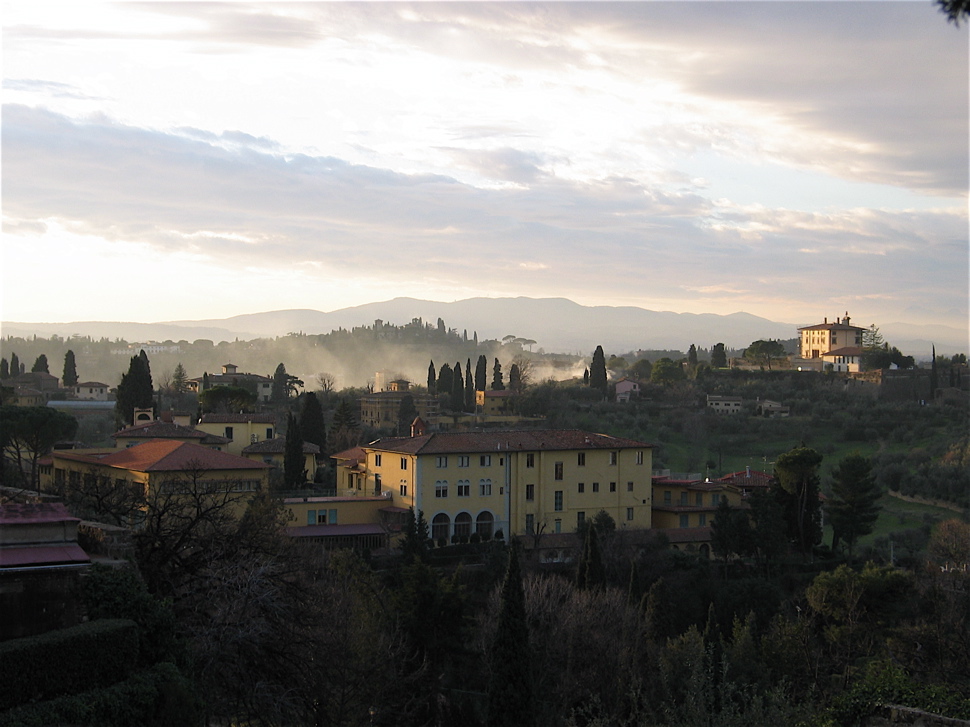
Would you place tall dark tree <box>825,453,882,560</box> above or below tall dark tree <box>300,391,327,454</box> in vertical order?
below

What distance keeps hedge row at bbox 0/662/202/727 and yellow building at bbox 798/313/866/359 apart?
7667cm

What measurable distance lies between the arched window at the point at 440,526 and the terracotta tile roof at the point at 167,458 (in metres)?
5.83

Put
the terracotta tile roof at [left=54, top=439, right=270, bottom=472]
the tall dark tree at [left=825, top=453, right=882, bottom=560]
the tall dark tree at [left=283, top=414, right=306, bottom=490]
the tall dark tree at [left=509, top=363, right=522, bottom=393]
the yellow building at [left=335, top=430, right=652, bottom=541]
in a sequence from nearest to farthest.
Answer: the terracotta tile roof at [left=54, top=439, right=270, bottom=472]
the tall dark tree at [left=825, top=453, right=882, bottom=560]
the yellow building at [left=335, top=430, right=652, bottom=541]
the tall dark tree at [left=283, top=414, right=306, bottom=490]
the tall dark tree at [left=509, top=363, right=522, bottom=393]

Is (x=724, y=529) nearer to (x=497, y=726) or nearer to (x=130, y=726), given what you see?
(x=497, y=726)

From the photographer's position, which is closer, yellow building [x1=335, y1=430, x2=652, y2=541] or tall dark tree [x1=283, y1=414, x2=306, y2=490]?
yellow building [x1=335, y1=430, x2=652, y2=541]

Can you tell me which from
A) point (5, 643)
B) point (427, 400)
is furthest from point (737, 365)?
point (5, 643)

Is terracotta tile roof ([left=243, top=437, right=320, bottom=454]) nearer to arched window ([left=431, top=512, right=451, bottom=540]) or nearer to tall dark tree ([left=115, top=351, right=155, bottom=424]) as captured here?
arched window ([left=431, top=512, right=451, bottom=540])

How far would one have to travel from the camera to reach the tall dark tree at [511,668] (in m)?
18.5

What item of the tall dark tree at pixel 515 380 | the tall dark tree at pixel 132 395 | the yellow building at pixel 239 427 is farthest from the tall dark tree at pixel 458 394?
the tall dark tree at pixel 132 395

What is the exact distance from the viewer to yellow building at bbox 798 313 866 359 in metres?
82.8

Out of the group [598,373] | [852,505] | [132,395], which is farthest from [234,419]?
[598,373]

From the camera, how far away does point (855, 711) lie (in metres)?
11.9

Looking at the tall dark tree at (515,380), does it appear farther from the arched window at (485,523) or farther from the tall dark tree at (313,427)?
the arched window at (485,523)

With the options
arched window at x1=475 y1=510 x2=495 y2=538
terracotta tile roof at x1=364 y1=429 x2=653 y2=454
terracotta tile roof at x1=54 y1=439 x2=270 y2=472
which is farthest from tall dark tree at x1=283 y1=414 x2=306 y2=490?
arched window at x1=475 y1=510 x2=495 y2=538
